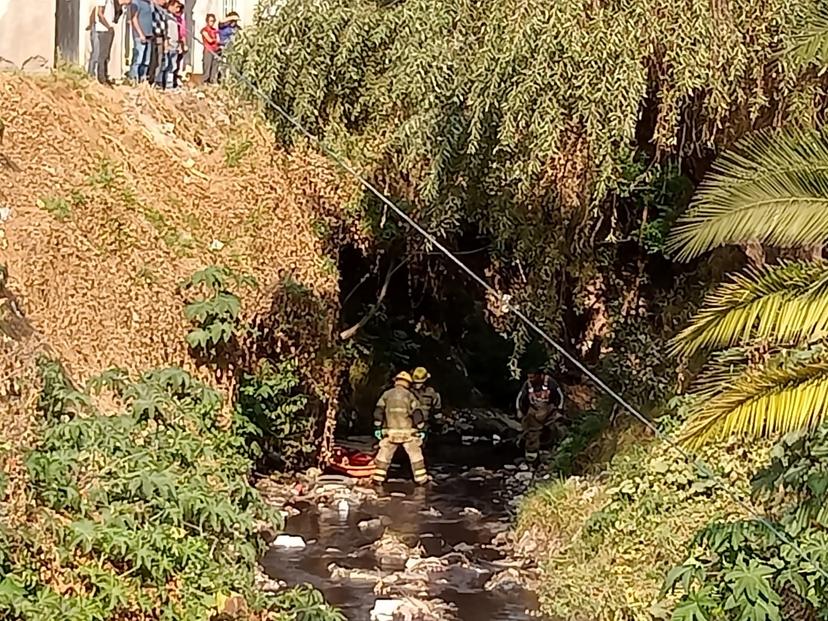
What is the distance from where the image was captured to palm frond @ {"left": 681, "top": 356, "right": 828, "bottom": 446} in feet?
24.7

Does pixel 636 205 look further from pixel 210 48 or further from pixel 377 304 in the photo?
pixel 210 48

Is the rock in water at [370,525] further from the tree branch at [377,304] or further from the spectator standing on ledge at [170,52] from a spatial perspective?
the spectator standing on ledge at [170,52]

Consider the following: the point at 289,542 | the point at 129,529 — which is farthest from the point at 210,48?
the point at 129,529

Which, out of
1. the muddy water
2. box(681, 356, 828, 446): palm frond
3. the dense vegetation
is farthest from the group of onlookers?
box(681, 356, 828, 446): palm frond

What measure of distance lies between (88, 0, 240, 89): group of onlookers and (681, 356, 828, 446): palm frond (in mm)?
10573

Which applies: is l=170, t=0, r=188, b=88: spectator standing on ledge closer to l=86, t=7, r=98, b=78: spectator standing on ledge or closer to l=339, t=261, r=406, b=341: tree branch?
l=86, t=7, r=98, b=78: spectator standing on ledge

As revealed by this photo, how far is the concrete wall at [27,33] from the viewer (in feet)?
55.8

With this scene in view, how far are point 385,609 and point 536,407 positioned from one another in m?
6.81

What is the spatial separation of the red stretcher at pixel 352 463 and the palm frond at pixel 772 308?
332 inches

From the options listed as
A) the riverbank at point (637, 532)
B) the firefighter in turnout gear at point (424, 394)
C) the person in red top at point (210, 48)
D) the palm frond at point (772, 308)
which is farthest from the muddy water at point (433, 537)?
the person in red top at point (210, 48)

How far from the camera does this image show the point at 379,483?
→ 1598 cm

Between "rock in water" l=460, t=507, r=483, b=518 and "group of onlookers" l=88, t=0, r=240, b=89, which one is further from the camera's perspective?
"group of onlookers" l=88, t=0, r=240, b=89

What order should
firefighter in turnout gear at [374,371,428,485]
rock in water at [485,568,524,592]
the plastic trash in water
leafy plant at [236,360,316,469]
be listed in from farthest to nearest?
firefighter in turnout gear at [374,371,428,485]
leafy plant at [236,360,316,469]
the plastic trash in water
rock in water at [485,568,524,592]

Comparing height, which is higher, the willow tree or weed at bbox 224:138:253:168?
weed at bbox 224:138:253:168
